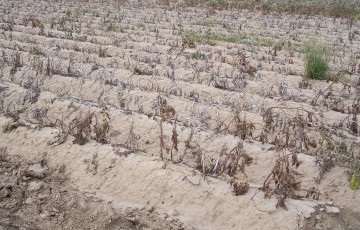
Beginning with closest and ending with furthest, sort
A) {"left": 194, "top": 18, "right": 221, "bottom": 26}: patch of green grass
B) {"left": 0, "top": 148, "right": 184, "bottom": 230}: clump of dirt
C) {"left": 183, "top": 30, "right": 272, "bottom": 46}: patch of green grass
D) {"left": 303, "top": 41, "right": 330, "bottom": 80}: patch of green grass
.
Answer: {"left": 0, "top": 148, "right": 184, "bottom": 230}: clump of dirt → {"left": 303, "top": 41, "right": 330, "bottom": 80}: patch of green grass → {"left": 183, "top": 30, "right": 272, "bottom": 46}: patch of green grass → {"left": 194, "top": 18, "right": 221, "bottom": 26}: patch of green grass

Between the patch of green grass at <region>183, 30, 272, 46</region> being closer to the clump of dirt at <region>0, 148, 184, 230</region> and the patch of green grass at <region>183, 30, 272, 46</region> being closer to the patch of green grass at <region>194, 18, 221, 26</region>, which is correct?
the patch of green grass at <region>194, 18, 221, 26</region>

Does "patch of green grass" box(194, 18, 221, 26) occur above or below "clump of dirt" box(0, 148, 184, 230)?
above

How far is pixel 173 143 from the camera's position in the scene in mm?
3656

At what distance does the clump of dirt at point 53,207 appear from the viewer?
308 centimetres

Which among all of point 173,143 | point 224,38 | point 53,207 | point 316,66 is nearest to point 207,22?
point 224,38

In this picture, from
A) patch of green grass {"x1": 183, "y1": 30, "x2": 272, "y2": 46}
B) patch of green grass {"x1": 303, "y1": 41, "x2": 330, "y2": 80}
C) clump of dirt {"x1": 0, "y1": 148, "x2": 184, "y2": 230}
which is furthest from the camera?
patch of green grass {"x1": 183, "y1": 30, "x2": 272, "y2": 46}

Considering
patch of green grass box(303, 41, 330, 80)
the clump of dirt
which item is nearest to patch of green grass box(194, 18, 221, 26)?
patch of green grass box(303, 41, 330, 80)

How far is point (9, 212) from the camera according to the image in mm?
3201

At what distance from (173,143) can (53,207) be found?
1217 millimetres

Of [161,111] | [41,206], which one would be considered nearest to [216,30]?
[161,111]

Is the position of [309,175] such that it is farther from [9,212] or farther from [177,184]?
[9,212]

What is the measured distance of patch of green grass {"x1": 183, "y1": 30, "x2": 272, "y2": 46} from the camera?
7.93 metres

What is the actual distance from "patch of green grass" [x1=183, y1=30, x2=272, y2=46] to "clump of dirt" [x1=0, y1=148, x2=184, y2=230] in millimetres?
5115

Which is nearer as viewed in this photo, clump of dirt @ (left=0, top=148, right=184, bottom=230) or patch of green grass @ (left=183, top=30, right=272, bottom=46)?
clump of dirt @ (left=0, top=148, right=184, bottom=230)
